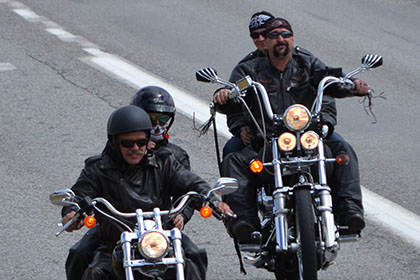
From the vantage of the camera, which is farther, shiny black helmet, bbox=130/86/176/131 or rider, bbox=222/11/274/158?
rider, bbox=222/11/274/158

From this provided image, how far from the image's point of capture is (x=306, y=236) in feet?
21.6

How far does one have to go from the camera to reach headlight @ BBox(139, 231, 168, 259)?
5.54 metres

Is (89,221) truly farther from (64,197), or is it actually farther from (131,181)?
(131,181)

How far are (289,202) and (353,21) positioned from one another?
9.56 metres

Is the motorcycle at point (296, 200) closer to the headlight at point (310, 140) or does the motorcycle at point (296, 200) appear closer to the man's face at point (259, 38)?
the headlight at point (310, 140)

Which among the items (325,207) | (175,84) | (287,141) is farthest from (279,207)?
(175,84)

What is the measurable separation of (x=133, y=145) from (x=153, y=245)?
0.93m

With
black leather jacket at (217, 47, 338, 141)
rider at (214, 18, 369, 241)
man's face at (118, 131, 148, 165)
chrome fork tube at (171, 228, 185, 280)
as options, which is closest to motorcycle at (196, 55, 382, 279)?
rider at (214, 18, 369, 241)

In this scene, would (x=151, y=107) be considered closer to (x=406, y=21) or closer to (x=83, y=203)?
(x=83, y=203)

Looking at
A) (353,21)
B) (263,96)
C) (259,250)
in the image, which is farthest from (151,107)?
(353,21)

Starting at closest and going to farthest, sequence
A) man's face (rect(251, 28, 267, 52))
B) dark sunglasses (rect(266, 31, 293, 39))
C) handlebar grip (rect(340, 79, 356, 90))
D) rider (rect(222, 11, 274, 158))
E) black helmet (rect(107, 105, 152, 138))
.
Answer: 1. black helmet (rect(107, 105, 152, 138))
2. handlebar grip (rect(340, 79, 356, 90))
3. dark sunglasses (rect(266, 31, 293, 39))
4. rider (rect(222, 11, 274, 158))
5. man's face (rect(251, 28, 267, 52))

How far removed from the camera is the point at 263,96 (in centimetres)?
736

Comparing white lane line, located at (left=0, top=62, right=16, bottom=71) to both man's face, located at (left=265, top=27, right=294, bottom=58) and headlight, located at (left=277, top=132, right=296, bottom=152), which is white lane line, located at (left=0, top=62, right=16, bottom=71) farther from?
headlight, located at (left=277, top=132, right=296, bottom=152)

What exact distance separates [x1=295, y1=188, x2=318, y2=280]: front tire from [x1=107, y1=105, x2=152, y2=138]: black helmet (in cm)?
114
